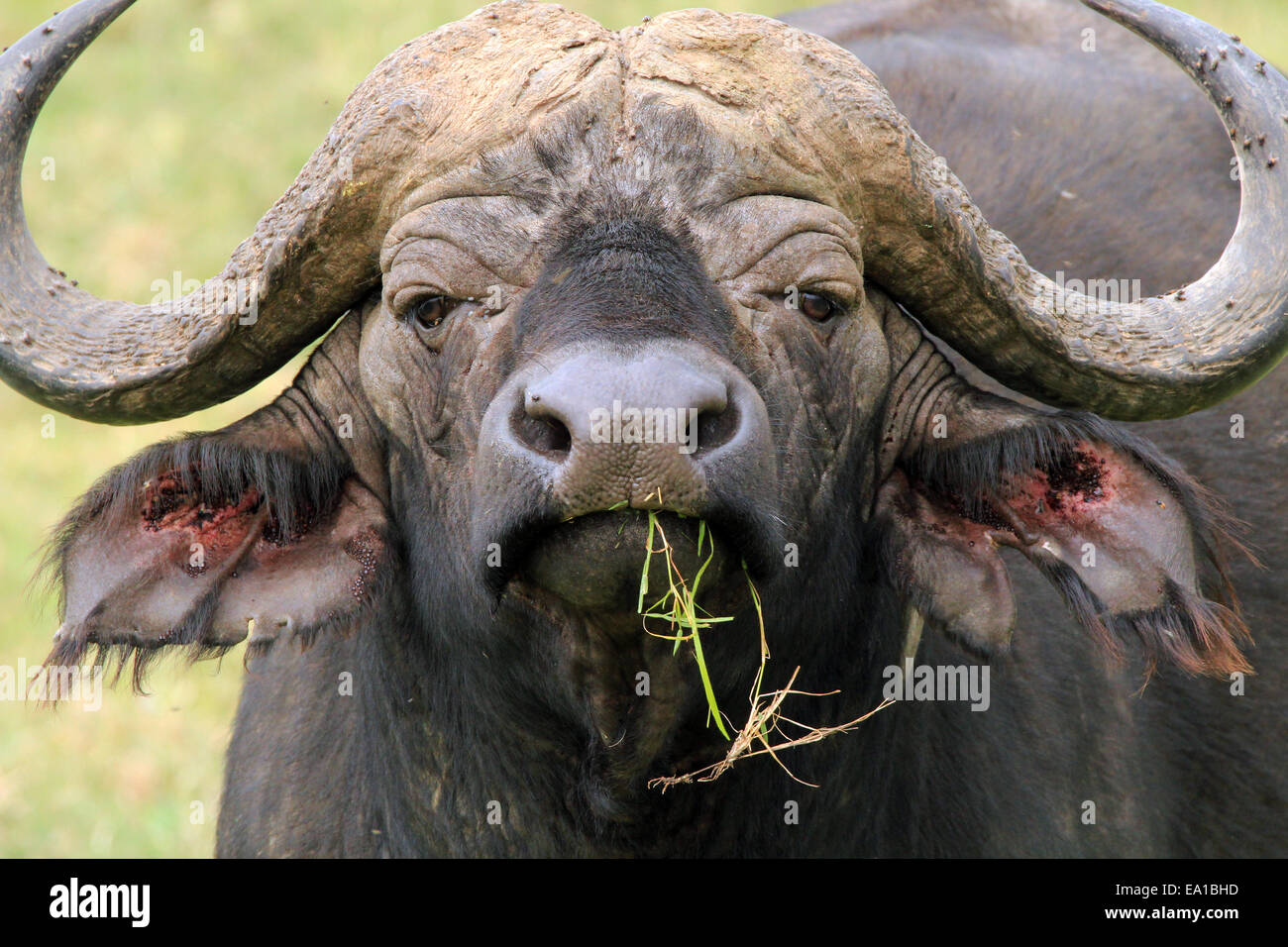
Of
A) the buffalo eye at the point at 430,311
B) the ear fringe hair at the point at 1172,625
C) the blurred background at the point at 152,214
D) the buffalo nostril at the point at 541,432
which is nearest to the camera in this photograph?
the buffalo nostril at the point at 541,432

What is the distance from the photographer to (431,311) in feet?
12.3

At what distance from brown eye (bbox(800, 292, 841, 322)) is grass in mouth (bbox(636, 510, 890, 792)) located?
0.72 meters

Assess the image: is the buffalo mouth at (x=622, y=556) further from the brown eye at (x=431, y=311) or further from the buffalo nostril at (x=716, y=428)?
the brown eye at (x=431, y=311)

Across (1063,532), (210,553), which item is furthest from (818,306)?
(210,553)

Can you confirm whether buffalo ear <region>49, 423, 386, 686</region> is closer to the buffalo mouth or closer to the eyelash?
the buffalo mouth

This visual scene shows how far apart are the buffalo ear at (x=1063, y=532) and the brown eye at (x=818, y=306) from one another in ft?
1.54

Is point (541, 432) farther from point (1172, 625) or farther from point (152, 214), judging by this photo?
point (152, 214)

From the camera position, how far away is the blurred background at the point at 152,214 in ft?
24.3

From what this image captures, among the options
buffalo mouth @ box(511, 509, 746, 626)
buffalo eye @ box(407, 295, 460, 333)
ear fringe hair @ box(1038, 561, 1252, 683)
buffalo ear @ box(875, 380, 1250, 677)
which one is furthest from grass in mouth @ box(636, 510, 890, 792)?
buffalo eye @ box(407, 295, 460, 333)

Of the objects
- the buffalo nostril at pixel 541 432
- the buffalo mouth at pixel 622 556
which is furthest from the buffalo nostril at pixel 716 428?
the buffalo nostril at pixel 541 432

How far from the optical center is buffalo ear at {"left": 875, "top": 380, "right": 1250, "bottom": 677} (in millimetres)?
3869

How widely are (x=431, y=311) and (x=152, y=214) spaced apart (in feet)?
34.8
